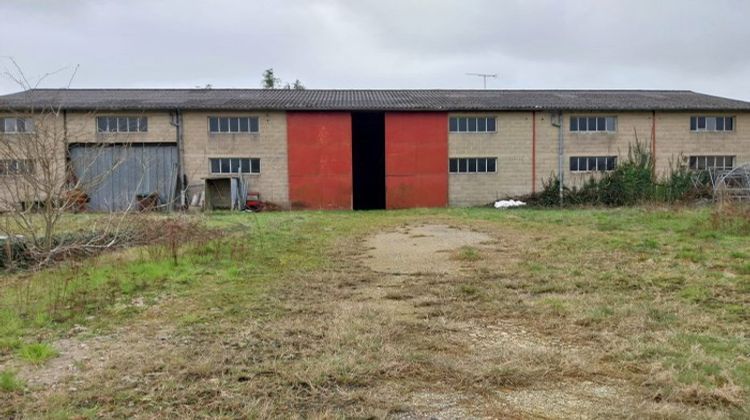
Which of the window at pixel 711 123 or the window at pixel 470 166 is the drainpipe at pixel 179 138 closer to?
the window at pixel 470 166

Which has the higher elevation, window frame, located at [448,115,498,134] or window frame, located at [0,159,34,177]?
window frame, located at [448,115,498,134]

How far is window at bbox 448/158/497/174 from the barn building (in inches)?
1.8

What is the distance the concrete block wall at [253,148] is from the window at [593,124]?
13.4 meters

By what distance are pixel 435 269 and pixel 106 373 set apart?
5710mm

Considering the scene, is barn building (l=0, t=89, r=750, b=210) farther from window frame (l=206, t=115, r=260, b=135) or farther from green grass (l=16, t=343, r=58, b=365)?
green grass (l=16, t=343, r=58, b=365)

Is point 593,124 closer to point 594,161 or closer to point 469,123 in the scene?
point 594,161

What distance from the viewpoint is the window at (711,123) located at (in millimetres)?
27500

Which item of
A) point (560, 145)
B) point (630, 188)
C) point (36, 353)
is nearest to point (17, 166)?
point (36, 353)

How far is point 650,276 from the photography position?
7863mm

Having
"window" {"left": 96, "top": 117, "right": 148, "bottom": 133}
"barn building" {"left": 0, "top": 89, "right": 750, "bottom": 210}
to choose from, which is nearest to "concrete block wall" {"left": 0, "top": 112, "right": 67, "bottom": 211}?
"barn building" {"left": 0, "top": 89, "right": 750, "bottom": 210}

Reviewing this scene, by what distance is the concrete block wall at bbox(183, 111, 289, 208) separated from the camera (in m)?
25.4

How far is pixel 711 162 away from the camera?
27641 mm

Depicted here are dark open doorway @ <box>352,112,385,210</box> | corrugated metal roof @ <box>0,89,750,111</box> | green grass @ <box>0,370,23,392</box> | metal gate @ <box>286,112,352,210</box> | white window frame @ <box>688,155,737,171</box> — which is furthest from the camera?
dark open doorway @ <box>352,112,385,210</box>

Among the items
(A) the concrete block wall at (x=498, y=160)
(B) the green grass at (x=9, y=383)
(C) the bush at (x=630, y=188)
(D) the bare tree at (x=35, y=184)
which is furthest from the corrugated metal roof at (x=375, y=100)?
(B) the green grass at (x=9, y=383)
